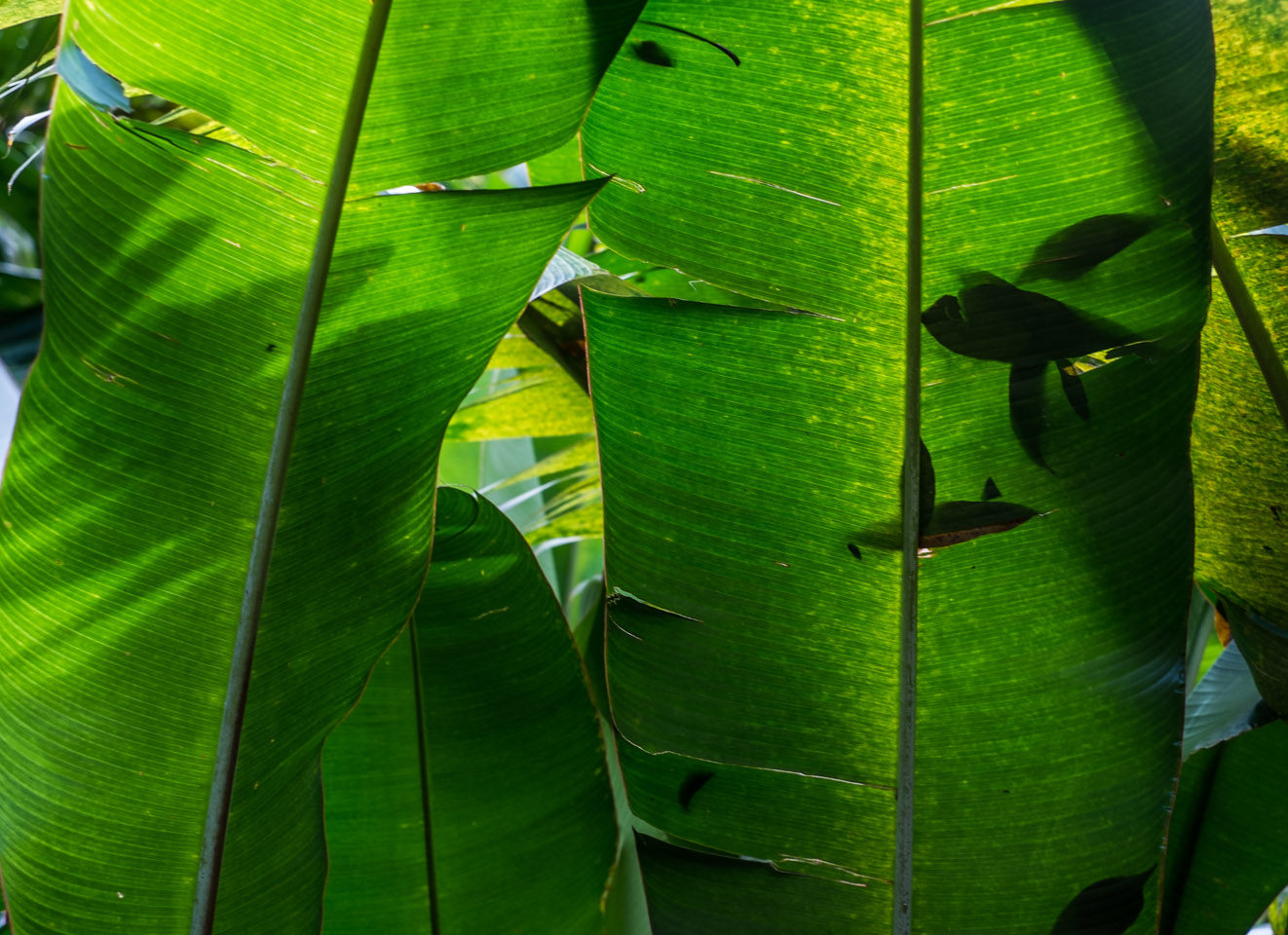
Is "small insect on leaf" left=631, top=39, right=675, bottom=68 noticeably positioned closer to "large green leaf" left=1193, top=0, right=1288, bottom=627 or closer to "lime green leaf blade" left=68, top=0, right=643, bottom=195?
"lime green leaf blade" left=68, top=0, right=643, bottom=195

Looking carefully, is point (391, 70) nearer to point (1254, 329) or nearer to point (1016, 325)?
point (1016, 325)

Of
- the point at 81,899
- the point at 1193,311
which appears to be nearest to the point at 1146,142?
the point at 1193,311

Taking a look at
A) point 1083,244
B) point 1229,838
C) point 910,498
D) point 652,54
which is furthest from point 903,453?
point 1229,838

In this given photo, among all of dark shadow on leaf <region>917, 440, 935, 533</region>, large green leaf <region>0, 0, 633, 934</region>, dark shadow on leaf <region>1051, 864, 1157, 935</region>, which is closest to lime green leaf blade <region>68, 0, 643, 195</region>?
large green leaf <region>0, 0, 633, 934</region>

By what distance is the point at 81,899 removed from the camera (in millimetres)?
511

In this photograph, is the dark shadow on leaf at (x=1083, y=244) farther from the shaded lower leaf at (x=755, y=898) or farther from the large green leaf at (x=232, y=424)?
the shaded lower leaf at (x=755, y=898)

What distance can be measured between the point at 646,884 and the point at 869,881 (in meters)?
0.16

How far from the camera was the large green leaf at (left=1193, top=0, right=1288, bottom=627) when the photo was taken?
20.9 inches

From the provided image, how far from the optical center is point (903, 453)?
485mm

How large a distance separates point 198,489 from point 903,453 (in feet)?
1.32

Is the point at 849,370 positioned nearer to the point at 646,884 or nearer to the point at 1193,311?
the point at 1193,311

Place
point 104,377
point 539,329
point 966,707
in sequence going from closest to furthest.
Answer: point 104,377 → point 966,707 → point 539,329

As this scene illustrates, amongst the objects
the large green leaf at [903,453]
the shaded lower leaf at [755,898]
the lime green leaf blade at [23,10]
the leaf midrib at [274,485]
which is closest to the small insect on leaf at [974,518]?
the large green leaf at [903,453]

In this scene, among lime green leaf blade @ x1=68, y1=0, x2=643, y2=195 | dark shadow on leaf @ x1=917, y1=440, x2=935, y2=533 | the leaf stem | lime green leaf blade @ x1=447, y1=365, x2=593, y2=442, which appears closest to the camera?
lime green leaf blade @ x1=68, y1=0, x2=643, y2=195
